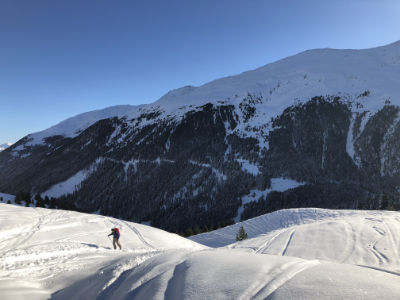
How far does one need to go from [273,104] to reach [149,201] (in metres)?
→ 118

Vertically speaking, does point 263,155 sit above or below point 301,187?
above

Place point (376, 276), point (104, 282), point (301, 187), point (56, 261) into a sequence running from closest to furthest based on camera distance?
point (376, 276) < point (104, 282) < point (56, 261) < point (301, 187)

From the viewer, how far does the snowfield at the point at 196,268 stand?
4785 millimetres

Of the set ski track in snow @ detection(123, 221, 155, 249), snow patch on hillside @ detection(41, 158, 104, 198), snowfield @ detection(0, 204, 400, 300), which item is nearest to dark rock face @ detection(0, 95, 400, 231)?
snow patch on hillside @ detection(41, 158, 104, 198)

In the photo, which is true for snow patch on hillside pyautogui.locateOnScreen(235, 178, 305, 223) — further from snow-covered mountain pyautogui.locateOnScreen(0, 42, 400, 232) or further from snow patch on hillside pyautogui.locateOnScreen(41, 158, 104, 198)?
snow patch on hillside pyautogui.locateOnScreen(41, 158, 104, 198)

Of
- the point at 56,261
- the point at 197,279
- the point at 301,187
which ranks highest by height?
the point at 197,279

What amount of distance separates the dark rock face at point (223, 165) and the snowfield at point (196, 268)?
212 ft

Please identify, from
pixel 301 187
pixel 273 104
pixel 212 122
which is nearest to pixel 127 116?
pixel 212 122

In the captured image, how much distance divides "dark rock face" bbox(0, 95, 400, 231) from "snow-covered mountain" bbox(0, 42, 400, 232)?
1.99 ft

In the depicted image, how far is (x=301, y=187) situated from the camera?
99.9 meters

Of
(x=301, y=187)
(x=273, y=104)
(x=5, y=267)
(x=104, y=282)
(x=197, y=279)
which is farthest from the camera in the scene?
(x=273, y=104)

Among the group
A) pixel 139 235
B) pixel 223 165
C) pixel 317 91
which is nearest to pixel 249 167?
Result: pixel 223 165

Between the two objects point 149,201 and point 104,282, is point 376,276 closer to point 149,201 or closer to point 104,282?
point 104,282

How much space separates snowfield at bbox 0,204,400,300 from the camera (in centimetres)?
479
